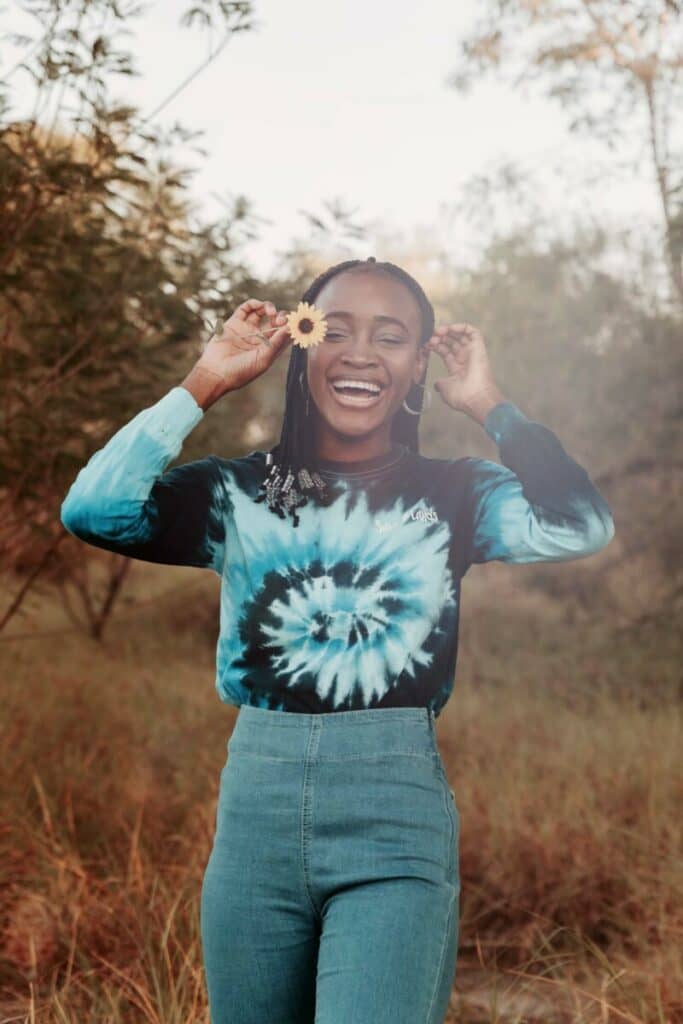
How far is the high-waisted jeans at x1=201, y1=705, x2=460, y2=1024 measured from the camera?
5.55 ft

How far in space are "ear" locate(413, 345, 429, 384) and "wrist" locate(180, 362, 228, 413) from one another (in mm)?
340

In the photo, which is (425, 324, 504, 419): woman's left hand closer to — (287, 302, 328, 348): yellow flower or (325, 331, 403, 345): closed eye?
(325, 331, 403, 345): closed eye

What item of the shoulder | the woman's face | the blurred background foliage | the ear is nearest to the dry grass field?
the blurred background foliage

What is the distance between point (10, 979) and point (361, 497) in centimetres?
272

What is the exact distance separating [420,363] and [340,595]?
0.48 meters

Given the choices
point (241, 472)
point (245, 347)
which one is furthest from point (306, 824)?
point (245, 347)

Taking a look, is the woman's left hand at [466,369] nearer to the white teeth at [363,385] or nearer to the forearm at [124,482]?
the white teeth at [363,385]

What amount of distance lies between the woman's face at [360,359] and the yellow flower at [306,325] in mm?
48

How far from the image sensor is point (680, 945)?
3908 mm

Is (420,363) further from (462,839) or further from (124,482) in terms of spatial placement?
(462,839)

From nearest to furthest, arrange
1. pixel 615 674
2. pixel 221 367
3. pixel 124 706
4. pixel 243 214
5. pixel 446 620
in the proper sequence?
1. pixel 446 620
2. pixel 221 367
3. pixel 243 214
4. pixel 124 706
5. pixel 615 674

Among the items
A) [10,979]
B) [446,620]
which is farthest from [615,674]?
[446,620]

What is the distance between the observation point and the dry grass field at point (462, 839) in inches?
141

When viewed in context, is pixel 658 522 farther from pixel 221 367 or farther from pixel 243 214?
pixel 221 367
